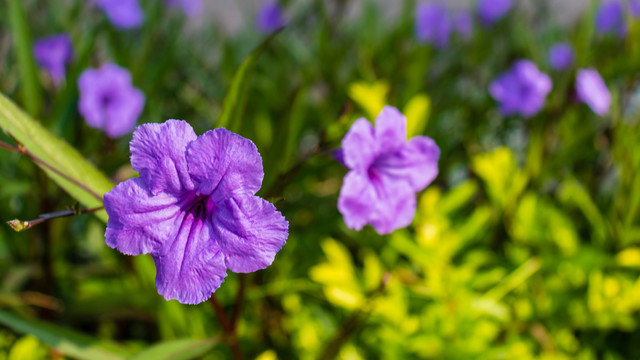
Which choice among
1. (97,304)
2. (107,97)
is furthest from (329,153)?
(107,97)

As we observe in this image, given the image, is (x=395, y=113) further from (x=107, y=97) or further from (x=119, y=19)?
(x=119, y=19)

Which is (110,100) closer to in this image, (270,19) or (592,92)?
(270,19)

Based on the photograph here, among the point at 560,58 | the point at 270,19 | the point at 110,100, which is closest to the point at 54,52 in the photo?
the point at 110,100

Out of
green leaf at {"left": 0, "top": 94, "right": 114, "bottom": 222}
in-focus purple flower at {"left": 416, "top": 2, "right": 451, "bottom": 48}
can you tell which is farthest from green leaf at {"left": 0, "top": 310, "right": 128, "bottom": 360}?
in-focus purple flower at {"left": 416, "top": 2, "right": 451, "bottom": 48}

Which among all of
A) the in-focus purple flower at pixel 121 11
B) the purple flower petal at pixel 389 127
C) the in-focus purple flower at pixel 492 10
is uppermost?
the in-focus purple flower at pixel 121 11

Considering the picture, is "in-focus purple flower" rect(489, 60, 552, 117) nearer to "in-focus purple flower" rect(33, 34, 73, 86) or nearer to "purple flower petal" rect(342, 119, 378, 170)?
"purple flower petal" rect(342, 119, 378, 170)

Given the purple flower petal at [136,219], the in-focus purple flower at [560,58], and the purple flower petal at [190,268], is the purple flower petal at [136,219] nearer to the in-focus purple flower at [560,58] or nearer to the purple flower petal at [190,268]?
→ the purple flower petal at [190,268]

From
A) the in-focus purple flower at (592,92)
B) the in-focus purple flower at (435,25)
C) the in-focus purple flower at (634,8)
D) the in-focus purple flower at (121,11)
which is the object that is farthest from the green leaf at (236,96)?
the in-focus purple flower at (634,8)
